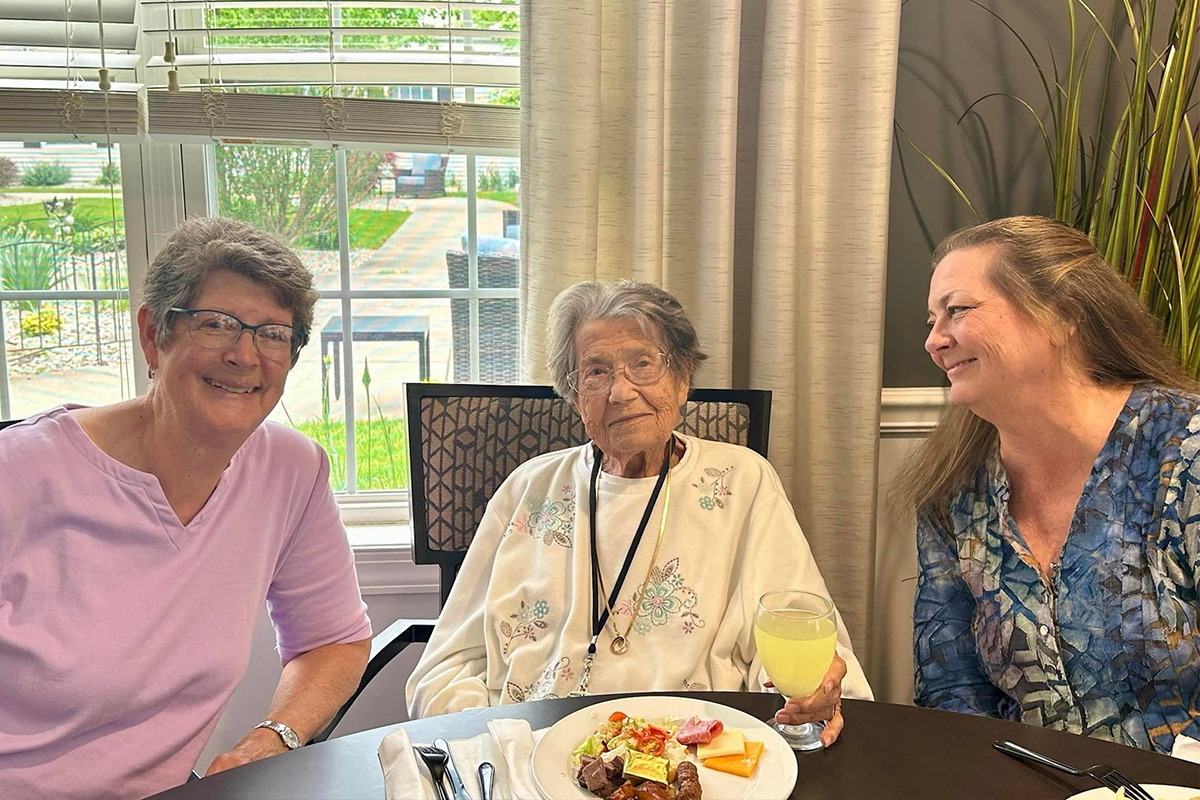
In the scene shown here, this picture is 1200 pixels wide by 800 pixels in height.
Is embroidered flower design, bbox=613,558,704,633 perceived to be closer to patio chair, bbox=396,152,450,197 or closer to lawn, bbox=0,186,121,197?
patio chair, bbox=396,152,450,197

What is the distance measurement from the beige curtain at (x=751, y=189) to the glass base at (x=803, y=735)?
47.8 inches

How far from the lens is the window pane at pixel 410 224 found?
8.43ft

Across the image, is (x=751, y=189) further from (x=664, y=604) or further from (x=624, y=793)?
(x=624, y=793)

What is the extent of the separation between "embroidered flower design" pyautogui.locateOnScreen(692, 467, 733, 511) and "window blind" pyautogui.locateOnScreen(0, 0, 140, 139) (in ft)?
4.94

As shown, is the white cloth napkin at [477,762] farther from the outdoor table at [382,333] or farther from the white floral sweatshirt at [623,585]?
the outdoor table at [382,333]

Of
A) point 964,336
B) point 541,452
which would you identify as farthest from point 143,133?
point 964,336

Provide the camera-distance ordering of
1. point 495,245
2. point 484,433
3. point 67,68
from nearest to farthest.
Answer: point 484,433 → point 67,68 → point 495,245

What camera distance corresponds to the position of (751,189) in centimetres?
244

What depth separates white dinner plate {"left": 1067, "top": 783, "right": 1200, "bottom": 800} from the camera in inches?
41.1

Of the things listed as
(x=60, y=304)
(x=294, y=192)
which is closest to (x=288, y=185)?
(x=294, y=192)

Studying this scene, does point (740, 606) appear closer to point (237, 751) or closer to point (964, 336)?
point (964, 336)

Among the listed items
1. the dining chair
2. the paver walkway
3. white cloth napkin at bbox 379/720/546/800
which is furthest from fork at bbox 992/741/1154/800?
the paver walkway

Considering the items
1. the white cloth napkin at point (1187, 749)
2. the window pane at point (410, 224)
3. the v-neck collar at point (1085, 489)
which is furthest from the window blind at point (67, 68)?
the white cloth napkin at point (1187, 749)

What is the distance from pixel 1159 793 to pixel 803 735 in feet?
1.23
